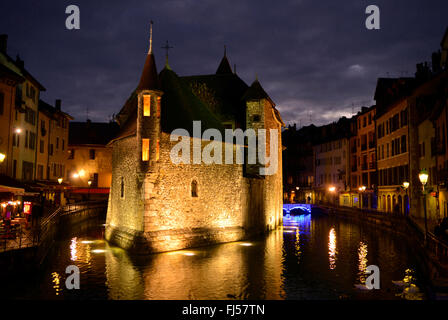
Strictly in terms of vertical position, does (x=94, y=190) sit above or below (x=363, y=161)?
below

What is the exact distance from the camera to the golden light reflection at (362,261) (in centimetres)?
1566

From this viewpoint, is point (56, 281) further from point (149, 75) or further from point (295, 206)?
point (295, 206)

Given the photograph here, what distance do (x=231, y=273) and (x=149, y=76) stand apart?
12.1 m

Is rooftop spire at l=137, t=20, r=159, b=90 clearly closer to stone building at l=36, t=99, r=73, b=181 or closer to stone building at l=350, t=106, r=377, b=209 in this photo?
stone building at l=36, t=99, r=73, b=181

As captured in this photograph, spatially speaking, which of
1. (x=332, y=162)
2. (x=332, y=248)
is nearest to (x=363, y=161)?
(x=332, y=162)

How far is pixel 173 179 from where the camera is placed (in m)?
22.8

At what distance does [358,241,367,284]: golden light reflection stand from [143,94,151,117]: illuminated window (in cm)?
1336

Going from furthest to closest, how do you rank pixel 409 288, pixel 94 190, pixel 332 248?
1. pixel 94 190
2. pixel 332 248
3. pixel 409 288

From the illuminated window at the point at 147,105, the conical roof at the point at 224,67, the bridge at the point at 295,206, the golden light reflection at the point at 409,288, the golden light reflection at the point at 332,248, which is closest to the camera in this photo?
the golden light reflection at the point at 409,288

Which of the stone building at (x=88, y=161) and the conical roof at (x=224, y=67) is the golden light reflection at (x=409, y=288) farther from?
the stone building at (x=88, y=161)

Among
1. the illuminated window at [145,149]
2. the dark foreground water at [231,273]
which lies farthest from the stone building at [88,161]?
the illuminated window at [145,149]

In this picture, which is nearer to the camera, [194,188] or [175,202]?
[175,202]

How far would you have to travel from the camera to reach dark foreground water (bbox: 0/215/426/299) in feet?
43.8
